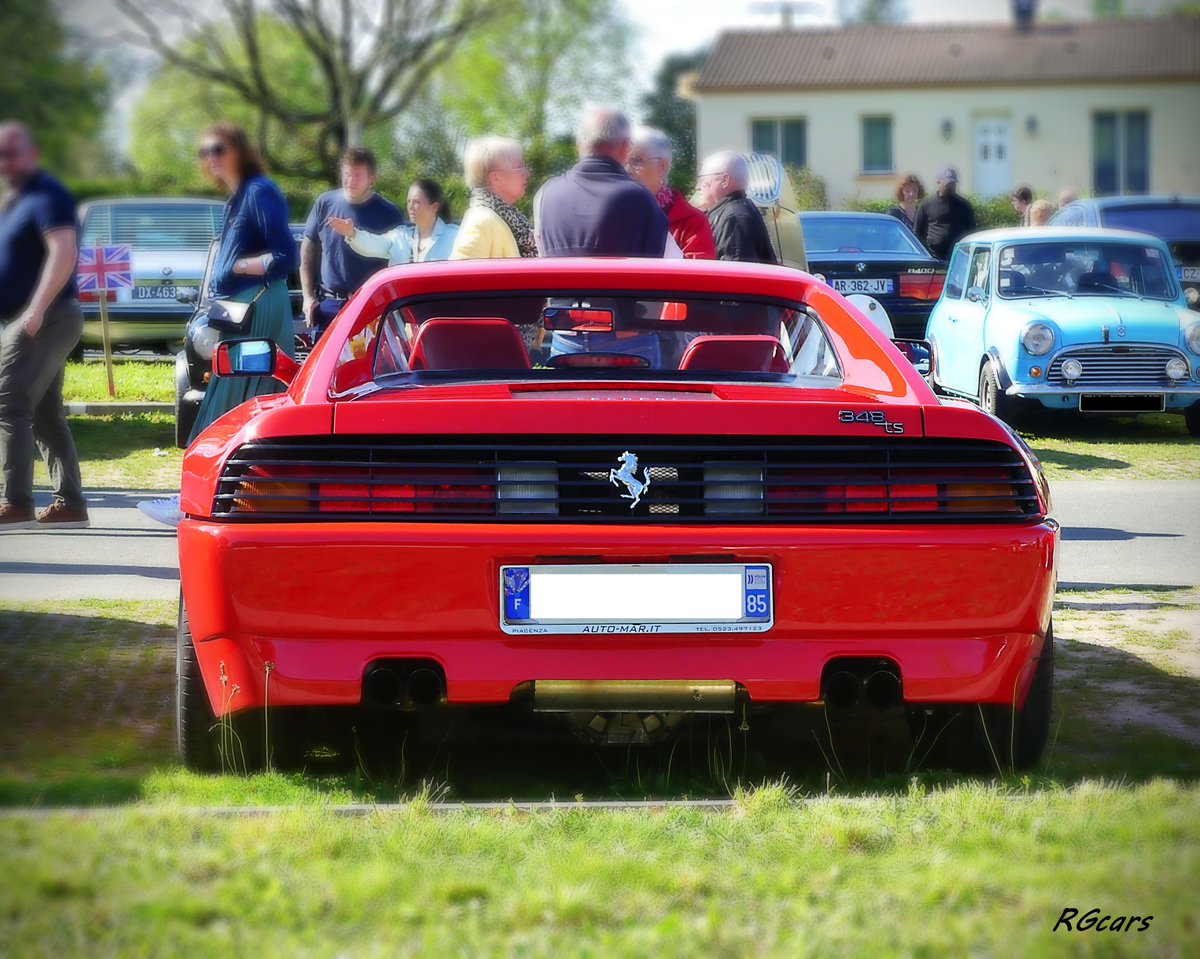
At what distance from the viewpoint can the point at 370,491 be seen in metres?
3.93

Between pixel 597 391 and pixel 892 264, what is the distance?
12.3m

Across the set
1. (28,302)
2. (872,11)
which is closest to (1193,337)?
(28,302)

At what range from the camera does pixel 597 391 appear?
4.14 m

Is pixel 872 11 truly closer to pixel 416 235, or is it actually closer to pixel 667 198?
pixel 416 235

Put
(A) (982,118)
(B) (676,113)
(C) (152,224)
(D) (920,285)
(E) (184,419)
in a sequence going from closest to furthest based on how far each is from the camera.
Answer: (E) (184,419) → (D) (920,285) → (C) (152,224) → (A) (982,118) → (B) (676,113)

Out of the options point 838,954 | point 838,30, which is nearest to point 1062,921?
point 838,954

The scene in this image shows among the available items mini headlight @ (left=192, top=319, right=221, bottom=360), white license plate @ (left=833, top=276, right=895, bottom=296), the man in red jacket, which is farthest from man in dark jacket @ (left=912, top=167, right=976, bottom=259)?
the man in red jacket

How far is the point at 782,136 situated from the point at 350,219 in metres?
40.3

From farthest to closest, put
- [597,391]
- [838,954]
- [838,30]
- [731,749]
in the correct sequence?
[838,30]
[731,749]
[597,391]
[838,954]

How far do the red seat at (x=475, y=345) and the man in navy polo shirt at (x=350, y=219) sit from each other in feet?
17.9

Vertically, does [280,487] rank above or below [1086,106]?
below

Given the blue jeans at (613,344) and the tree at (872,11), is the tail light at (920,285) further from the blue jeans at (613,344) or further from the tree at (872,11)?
the tree at (872,11)

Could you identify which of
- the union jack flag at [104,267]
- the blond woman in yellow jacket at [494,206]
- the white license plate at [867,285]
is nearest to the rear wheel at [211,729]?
the blond woman in yellow jacket at [494,206]

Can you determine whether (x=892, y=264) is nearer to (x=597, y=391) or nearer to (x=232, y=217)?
(x=232, y=217)
